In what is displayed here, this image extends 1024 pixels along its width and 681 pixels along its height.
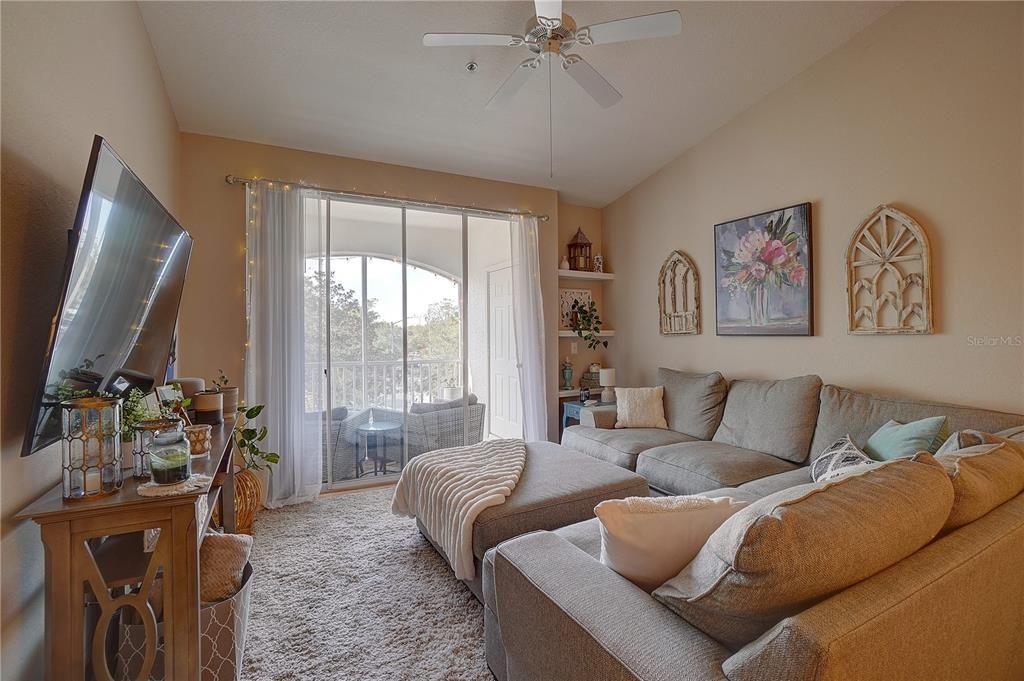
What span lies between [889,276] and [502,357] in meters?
3.14

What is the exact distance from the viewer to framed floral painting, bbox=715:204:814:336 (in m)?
3.26

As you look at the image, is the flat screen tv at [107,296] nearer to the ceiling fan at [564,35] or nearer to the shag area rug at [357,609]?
the shag area rug at [357,609]

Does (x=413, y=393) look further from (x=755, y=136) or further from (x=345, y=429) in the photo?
(x=755, y=136)

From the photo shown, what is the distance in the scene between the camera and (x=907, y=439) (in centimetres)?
221

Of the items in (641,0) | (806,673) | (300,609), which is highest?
(641,0)

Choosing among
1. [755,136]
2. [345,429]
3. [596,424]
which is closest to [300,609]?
[345,429]

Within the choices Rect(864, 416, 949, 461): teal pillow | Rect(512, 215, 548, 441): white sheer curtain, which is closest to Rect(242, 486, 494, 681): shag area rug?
Rect(512, 215, 548, 441): white sheer curtain

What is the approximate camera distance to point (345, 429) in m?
3.91

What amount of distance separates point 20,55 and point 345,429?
310cm

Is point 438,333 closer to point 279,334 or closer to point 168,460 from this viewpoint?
point 279,334

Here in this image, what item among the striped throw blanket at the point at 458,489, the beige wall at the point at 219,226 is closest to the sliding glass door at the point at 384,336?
the beige wall at the point at 219,226

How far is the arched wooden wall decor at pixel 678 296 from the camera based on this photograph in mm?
4086

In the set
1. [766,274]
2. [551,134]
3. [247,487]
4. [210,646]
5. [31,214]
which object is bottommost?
[210,646]

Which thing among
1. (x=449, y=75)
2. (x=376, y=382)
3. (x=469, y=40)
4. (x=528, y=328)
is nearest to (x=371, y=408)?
(x=376, y=382)
